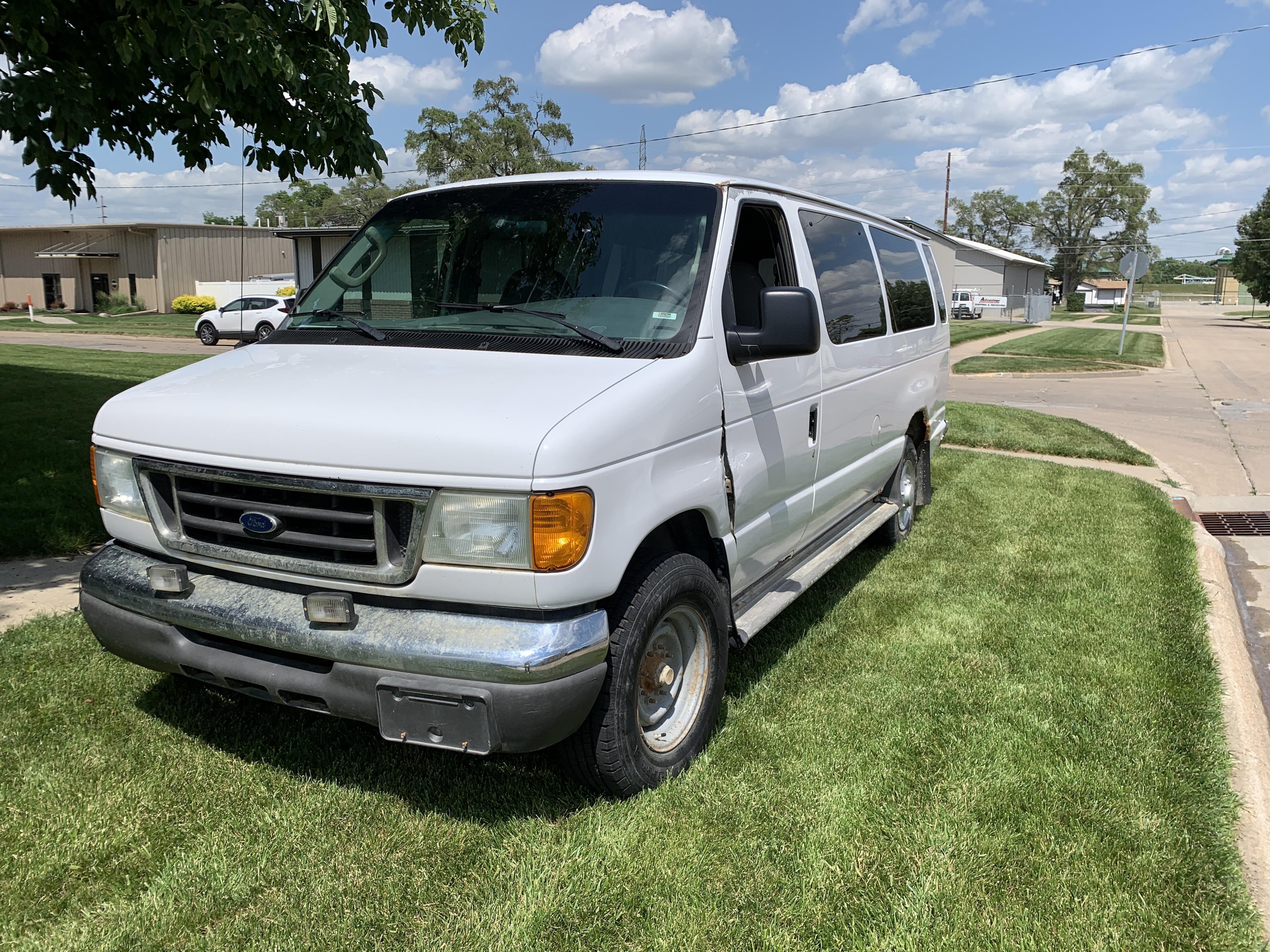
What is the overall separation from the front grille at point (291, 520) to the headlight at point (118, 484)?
76 mm

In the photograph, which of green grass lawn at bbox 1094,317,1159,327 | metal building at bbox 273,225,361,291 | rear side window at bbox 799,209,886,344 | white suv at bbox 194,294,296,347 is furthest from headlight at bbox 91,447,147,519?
green grass lawn at bbox 1094,317,1159,327

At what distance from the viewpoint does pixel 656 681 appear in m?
3.39

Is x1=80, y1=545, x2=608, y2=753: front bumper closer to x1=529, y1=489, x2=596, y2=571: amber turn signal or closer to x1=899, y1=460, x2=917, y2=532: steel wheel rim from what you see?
x1=529, y1=489, x2=596, y2=571: amber turn signal

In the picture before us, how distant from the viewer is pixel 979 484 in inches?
344

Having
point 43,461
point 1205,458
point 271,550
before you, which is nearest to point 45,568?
point 43,461

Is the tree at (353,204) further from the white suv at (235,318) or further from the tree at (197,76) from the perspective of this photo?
the tree at (197,76)

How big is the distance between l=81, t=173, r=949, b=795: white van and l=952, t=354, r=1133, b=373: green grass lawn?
64.5ft

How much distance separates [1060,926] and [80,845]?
9.90ft

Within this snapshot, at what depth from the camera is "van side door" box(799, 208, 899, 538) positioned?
4605 millimetres

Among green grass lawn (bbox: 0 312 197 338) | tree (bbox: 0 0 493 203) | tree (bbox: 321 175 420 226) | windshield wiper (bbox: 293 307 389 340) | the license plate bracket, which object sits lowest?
green grass lawn (bbox: 0 312 197 338)

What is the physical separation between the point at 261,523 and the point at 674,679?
1.58m

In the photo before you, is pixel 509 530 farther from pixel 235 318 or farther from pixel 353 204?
pixel 353 204

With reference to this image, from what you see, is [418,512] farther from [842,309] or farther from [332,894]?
[842,309]

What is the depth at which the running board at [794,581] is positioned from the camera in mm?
3854
